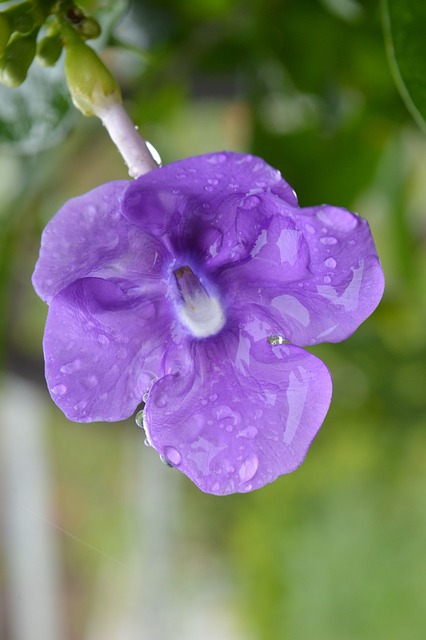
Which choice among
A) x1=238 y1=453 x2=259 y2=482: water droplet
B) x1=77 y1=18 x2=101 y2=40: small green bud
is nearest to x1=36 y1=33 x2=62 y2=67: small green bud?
x1=77 y1=18 x2=101 y2=40: small green bud

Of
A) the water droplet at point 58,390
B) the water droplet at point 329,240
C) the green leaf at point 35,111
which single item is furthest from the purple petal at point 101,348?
the green leaf at point 35,111

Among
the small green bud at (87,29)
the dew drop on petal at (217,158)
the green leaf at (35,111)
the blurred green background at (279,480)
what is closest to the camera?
the dew drop on petal at (217,158)

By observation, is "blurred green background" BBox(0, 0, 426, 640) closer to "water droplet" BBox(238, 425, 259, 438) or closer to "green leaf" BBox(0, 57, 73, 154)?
"green leaf" BBox(0, 57, 73, 154)

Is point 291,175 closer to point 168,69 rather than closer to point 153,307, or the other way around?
point 168,69

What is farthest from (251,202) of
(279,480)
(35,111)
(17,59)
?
(279,480)

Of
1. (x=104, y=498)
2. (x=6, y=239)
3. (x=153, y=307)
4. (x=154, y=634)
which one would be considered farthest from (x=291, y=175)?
(x=154, y=634)

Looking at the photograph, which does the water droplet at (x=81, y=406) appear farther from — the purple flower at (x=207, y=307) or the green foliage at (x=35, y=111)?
the green foliage at (x=35, y=111)
